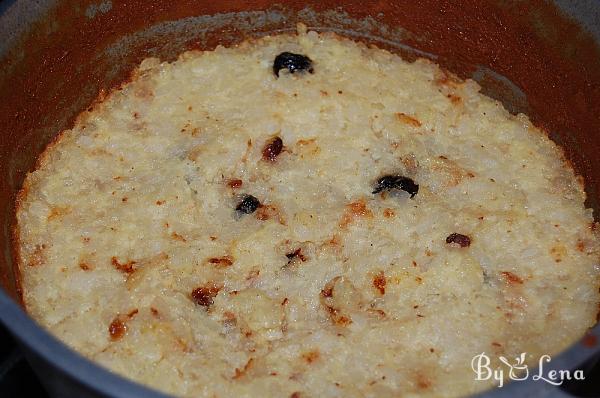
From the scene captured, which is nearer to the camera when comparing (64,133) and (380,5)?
(64,133)

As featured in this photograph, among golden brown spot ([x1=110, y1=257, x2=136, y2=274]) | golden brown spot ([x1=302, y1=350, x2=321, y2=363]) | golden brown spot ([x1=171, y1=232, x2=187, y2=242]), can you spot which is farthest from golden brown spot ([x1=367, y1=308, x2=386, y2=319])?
golden brown spot ([x1=110, y1=257, x2=136, y2=274])

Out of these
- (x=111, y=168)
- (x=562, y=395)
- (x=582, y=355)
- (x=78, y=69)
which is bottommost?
(x=562, y=395)

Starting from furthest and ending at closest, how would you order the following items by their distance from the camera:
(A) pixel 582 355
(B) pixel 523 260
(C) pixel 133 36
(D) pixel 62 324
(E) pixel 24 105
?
(C) pixel 133 36
(E) pixel 24 105
(B) pixel 523 260
(D) pixel 62 324
(A) pixel 582 355

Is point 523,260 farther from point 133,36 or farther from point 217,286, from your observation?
point 133,36

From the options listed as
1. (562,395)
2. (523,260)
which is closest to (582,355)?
(562,395)

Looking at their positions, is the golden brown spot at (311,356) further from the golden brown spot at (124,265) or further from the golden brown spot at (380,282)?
the golden brown spot at (124,265)

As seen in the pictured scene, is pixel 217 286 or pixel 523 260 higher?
pixel 523 260

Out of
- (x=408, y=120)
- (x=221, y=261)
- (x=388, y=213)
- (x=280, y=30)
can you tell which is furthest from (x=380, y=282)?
(x=280, y=30)
